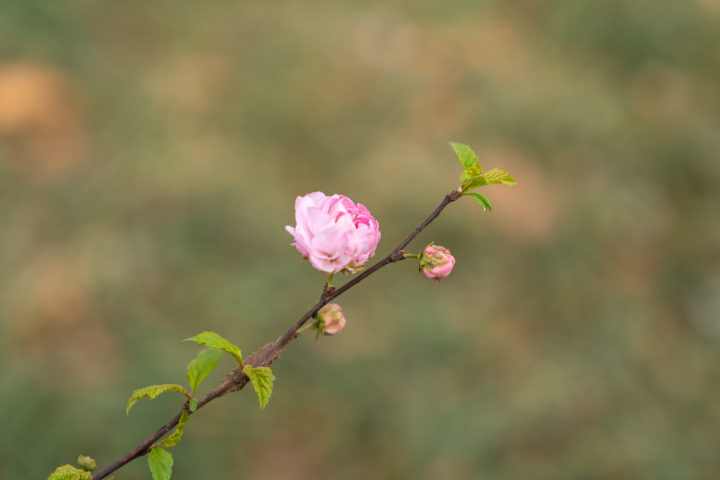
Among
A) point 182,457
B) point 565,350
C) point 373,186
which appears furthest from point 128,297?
point 565,350

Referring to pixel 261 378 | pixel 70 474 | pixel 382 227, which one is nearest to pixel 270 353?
pixel 261 378

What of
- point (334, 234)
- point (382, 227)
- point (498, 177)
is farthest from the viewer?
point (382, 227)

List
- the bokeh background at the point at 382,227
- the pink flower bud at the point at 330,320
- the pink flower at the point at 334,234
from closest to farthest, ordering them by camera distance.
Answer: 1. the pink flower at the point at 334,234
2. the pink flower bud at the point at 330,320
3. the bokeh background at the point at 382,227

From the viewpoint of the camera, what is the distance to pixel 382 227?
282 centimetres

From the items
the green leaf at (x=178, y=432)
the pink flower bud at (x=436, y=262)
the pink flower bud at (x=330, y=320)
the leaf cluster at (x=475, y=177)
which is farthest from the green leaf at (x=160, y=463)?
the leaf cluster at (x=475, y=177)

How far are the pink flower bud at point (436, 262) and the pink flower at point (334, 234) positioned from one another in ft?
0.25

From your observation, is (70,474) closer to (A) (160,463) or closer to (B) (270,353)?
(A) (160,463)

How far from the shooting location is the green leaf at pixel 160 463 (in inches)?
24.7

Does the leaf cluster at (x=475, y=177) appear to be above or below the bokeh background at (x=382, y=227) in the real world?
above

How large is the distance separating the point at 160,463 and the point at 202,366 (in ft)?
0.48

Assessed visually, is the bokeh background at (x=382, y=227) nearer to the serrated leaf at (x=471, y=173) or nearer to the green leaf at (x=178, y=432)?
the green leaf at (x=178, y=432)

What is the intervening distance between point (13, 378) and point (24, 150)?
142 centimetres

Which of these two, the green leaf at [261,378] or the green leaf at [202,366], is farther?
the green leaf at [202,366]

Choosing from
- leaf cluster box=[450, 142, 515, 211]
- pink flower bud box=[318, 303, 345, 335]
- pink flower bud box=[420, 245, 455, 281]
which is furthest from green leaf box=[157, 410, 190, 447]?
leaf cluster box=[450, 142, 515, 211]
